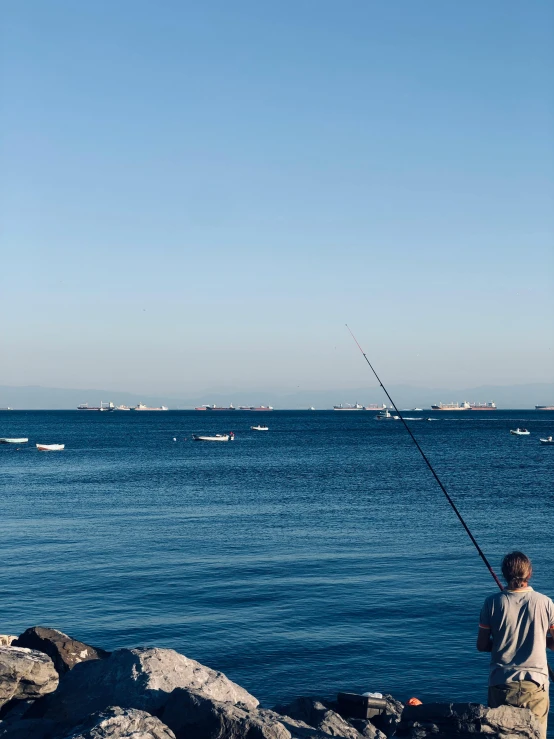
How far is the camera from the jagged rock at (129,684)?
9.47 metres

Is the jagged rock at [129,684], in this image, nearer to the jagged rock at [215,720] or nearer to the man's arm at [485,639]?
the jagged rock at [215,720]

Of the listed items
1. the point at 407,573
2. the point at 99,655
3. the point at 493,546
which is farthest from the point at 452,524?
the point at 99,655

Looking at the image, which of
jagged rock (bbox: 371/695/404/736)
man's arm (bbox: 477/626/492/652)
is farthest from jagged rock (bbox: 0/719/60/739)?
man's arm (bbox: 477/626/492/652)

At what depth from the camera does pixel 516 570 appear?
6.54 metres

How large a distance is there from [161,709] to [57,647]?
3511mm

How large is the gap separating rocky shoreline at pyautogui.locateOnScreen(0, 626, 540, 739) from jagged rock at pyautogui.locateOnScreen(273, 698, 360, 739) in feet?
0.05

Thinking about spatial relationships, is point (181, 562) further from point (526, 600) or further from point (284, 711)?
point (526, 600)

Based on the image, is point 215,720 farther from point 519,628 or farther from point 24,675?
point 24,675

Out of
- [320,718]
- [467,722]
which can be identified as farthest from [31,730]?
[467,722]

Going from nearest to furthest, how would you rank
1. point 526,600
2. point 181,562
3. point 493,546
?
point 526,600
point 181,562
point 493,546

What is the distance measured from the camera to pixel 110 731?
24.1ft

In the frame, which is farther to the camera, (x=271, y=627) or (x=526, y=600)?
(x=271, y=627)

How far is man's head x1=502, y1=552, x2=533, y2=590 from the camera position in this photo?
654 centimetres

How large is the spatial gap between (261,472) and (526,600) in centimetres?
5775
